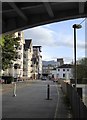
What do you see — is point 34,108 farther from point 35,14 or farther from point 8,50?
point 8,50

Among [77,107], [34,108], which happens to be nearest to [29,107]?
[34,108]

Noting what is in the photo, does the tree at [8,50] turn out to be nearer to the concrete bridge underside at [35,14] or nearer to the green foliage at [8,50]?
the green foliage at [8,50]

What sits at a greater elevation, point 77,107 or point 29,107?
point 77,107

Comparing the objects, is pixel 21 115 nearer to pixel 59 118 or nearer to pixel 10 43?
pixel 59 118

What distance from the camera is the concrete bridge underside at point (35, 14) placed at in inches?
647

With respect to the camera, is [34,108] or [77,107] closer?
[77,107]

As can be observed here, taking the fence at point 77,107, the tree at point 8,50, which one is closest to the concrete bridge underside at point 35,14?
the fence at point 77,107

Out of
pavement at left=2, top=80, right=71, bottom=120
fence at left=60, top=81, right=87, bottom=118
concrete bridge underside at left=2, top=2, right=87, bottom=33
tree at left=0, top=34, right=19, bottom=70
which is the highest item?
tree at left=0, top=34, right=19, bottom=70

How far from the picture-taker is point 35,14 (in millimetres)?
19156

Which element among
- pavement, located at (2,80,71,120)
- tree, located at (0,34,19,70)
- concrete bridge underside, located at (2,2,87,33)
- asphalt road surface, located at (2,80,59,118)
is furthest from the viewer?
tree, located at (0,34,19,70)

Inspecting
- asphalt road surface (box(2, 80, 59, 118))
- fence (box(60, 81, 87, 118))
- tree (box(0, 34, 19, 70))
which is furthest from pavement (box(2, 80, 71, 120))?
tree (box(0, 34, 19, 70))

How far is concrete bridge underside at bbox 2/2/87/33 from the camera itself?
16422 mm

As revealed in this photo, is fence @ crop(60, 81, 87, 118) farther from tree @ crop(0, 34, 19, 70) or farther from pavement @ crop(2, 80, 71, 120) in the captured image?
tree @ crop(0, 34, 19, 70)

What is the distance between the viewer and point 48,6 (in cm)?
1497
